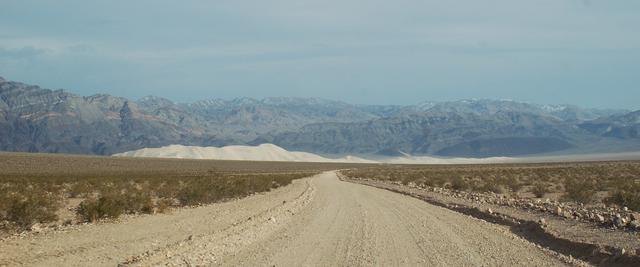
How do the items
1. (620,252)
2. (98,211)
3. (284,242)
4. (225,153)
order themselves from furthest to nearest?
(225,153) → (98,211) → (284,242) → (620,252)

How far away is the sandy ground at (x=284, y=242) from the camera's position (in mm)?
12250

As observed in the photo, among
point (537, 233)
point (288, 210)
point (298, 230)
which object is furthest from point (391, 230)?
point (288, 210)

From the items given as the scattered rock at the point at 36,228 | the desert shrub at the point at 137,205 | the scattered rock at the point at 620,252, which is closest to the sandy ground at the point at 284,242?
the scattered rock at the point at 36,228

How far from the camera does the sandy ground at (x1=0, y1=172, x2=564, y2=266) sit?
12.2m

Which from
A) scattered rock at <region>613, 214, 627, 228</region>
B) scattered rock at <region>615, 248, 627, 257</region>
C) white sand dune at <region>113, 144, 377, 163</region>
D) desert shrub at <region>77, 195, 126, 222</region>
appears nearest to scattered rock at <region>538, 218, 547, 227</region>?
scattered rock at <region>613, 214, 627, 228</region>

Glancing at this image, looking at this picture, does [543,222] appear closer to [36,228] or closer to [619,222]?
[619,222]

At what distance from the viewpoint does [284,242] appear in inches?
585

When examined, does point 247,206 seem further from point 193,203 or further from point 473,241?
point 473,241

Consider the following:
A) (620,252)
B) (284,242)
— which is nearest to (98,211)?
(284,242)

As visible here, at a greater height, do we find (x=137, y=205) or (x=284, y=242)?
(x=137, y=205)

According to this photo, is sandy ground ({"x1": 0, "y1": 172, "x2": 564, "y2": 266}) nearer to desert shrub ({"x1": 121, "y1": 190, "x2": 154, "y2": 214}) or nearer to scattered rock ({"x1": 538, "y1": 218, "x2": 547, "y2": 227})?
scattered rock ({"x1": 538, "y1": 218, "x2": 547, "y2": 227})

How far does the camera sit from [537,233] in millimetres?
16094

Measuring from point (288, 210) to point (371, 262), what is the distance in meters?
11.7

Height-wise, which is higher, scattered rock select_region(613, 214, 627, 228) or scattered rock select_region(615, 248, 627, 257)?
scattered rock select_region(613, 214, 627, 228)
